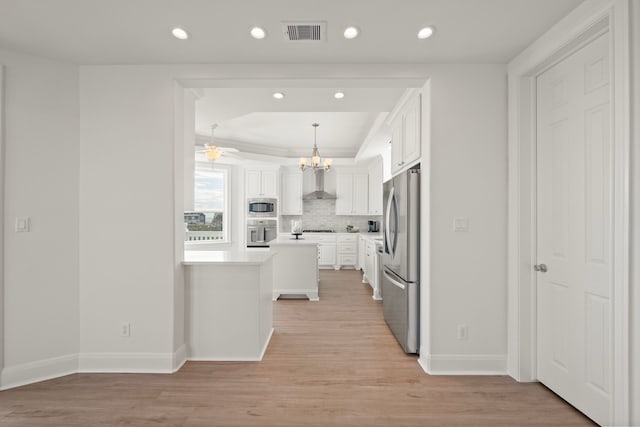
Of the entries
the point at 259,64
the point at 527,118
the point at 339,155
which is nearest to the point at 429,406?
the point at 527,118

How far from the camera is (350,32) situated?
215cm

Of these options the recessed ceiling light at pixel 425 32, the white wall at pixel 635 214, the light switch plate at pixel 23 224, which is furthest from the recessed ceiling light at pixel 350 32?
the light switch plate at pixel 23 224

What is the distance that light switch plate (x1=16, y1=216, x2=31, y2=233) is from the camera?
7.93ft

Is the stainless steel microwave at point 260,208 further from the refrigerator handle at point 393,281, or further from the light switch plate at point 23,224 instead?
the light switch plate at point 23,224

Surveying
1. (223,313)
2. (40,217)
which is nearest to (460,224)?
(223,313)

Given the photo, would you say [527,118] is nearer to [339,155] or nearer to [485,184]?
[485,184]

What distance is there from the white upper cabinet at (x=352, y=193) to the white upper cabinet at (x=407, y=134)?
399 cm

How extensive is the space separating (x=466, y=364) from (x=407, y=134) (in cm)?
211

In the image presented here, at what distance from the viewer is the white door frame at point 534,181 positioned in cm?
159

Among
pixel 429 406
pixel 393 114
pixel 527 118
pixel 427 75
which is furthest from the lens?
pixel 393 114

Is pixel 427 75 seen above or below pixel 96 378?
above

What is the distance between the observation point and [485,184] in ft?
8.50

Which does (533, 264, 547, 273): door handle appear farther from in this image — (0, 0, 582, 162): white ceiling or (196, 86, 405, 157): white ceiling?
(196, 86, 405, 157): white ceiling

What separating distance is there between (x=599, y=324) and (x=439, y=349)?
1.07 m
